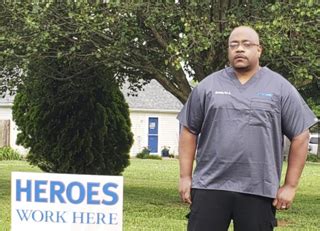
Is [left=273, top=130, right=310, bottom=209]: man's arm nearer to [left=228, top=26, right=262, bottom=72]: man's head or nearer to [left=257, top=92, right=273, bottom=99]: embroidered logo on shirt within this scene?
[left=257, top=92, right=273, bottom=99]: embroidered logo on shirt

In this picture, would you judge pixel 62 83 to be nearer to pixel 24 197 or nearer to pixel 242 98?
pixel 24 197

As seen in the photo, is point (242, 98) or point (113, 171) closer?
point (242, 98)

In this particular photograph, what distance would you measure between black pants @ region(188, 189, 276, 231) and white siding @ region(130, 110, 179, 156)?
106ft

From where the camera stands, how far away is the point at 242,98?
4.57 m

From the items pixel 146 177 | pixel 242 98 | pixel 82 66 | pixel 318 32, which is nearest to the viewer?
pixel 242 98

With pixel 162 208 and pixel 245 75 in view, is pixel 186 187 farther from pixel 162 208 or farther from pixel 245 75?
pixel 162 208

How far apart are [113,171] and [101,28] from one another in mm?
5676

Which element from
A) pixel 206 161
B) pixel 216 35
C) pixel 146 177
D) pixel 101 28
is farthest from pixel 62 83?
pixel 206 161

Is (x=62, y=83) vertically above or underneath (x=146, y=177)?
above

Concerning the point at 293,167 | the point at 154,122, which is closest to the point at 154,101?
the point at 154,122

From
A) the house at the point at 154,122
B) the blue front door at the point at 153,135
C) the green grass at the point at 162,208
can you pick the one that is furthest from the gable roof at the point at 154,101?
the green grass at the point at 162,208

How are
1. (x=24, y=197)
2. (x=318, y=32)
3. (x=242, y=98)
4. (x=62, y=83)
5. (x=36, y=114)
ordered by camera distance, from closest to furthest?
(x=242, y=98) → (x=24, y=197) → (x=318, y=32) → (x=62, y=83) → (x=36, y=114)

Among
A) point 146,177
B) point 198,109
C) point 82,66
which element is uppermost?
point 82,66

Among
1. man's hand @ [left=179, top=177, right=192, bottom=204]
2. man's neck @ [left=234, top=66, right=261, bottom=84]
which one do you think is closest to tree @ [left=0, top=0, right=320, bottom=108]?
man's neck @ [left=234, top=66, right=261, bottom=84]
